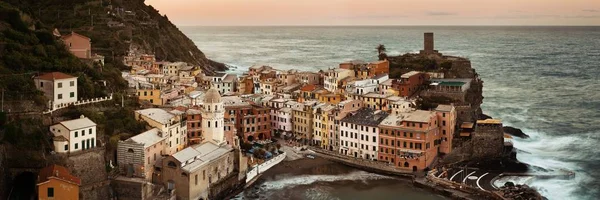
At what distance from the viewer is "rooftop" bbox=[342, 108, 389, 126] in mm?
50331

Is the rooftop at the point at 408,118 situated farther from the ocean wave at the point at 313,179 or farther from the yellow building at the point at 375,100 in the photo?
the yellow building at the point at 375,100

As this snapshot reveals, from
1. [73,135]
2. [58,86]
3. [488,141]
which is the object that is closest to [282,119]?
[488,141]

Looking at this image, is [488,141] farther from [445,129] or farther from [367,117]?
[367,117]

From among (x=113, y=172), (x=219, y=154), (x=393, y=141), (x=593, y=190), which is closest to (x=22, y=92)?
(x=113, y=172)

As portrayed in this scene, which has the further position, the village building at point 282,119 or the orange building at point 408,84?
the orange building at point 408,84

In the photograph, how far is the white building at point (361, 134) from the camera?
1962 inches

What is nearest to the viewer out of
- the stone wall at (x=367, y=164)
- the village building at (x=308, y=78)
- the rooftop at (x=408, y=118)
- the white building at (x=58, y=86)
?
the white building at (x=58, y=86)

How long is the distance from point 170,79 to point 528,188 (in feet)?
130

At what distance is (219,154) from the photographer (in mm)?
42938

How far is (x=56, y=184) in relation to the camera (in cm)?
3416

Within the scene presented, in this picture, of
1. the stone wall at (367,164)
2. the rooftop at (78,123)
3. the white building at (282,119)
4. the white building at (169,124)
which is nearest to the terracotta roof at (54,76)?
the rooftop at (78,123)

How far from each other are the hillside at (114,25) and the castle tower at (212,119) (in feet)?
83.7

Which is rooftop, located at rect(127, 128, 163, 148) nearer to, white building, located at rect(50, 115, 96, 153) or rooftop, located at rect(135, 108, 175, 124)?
rooftop, located at rect(135, 108, 175, 124)

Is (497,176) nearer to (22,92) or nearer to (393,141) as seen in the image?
(393,141)
